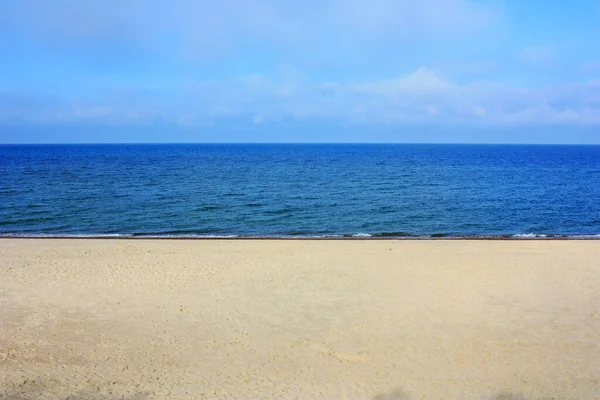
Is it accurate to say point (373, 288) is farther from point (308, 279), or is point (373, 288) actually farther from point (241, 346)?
point (241, 346)

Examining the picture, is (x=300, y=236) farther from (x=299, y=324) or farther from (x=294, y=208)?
(x=299, y=324)

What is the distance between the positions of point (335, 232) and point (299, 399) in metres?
18.5

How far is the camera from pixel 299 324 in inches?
492

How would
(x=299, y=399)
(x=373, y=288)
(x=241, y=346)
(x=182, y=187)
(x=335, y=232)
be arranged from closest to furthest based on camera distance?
(x=299, y=399)
(x=241, y=346)
(x=373, y=288)
(x=335, y=232)
(x=182, y=187)

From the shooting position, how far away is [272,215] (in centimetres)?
3219

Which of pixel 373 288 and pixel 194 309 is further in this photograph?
pixel 373 288

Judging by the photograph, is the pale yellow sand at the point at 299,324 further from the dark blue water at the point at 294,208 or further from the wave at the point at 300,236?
the dark blue water at the point at 294,208

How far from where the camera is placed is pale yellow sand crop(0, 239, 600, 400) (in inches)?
377

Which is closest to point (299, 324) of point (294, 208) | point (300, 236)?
point (300, 236)

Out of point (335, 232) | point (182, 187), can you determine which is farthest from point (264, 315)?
point (182, 187)

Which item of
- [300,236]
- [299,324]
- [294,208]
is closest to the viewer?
[299,324]

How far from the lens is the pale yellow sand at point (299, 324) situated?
959cm

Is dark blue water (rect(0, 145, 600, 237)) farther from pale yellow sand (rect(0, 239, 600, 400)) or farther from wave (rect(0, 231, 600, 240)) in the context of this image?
pale yellow sand (rect(0, 239, 600, 400))

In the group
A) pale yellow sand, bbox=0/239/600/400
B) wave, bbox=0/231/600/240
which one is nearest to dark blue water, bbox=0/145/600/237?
wave, bbox=0/231/600/240
